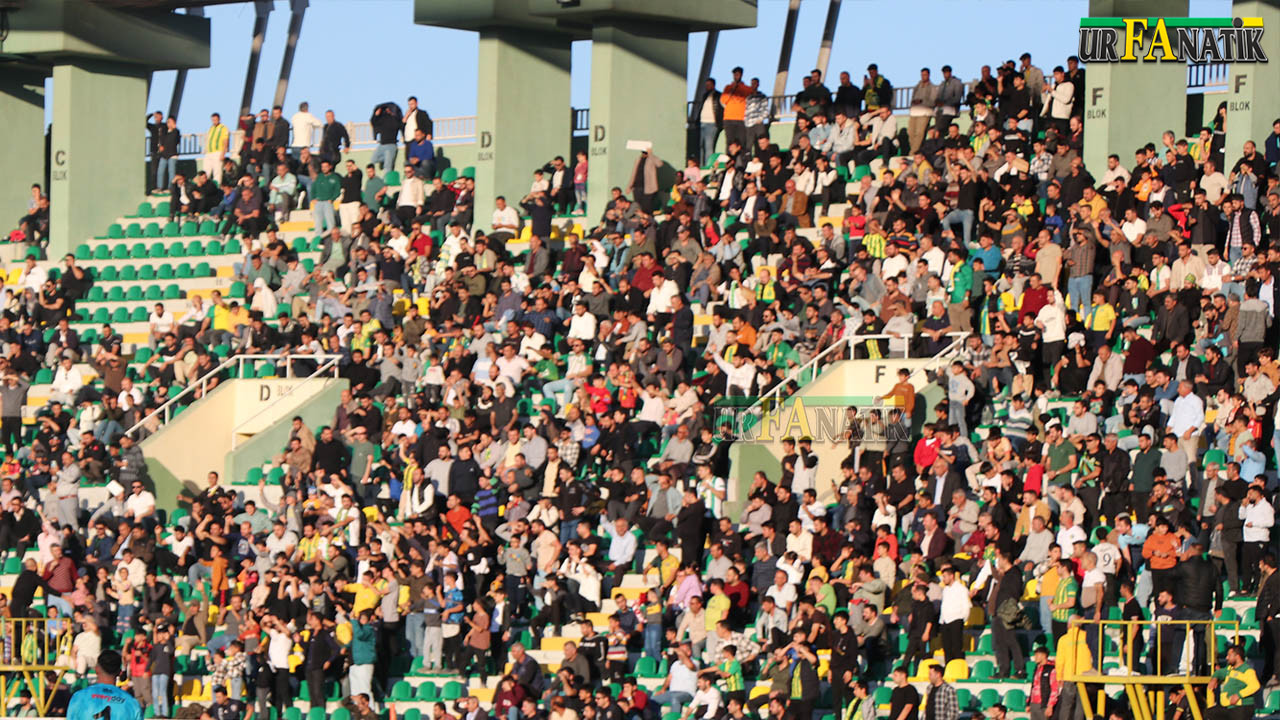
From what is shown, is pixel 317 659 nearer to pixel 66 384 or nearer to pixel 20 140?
pixel 66 384

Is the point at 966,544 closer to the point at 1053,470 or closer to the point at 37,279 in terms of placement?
the point at 1053,470

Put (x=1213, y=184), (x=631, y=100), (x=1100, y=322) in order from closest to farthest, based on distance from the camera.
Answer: (x=1100, y=322), (x=1213, y=184), (x=631, y=100)

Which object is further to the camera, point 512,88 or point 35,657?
point 512,88

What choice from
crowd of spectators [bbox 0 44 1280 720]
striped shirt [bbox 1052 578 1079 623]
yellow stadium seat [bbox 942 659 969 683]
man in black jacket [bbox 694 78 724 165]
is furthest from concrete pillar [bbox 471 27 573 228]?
striped shirt [bbox 1052 578 1079 623]

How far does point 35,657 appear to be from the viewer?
22250 millimetres

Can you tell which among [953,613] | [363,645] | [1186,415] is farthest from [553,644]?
[1186,415]

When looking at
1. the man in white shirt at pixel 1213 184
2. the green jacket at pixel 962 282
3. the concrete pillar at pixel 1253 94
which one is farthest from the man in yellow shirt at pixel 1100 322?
the concrete pillar at pixel 1253 94

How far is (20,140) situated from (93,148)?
74.5 inches

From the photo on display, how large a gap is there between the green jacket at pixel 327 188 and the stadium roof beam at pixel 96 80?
4.56 metres

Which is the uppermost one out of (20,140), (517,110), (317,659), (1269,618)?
(517,110)

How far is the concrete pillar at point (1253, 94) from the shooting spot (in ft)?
76.6

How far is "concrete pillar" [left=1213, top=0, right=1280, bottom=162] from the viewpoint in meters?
23.4

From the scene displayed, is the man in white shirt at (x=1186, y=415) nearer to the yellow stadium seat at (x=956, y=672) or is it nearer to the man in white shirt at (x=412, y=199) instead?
the yellow stadium seat at (x=956, y=672)

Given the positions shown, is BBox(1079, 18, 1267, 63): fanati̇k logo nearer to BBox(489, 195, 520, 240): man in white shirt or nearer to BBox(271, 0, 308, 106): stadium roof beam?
BBox(489, 195, 520, 240): man in white shirt
